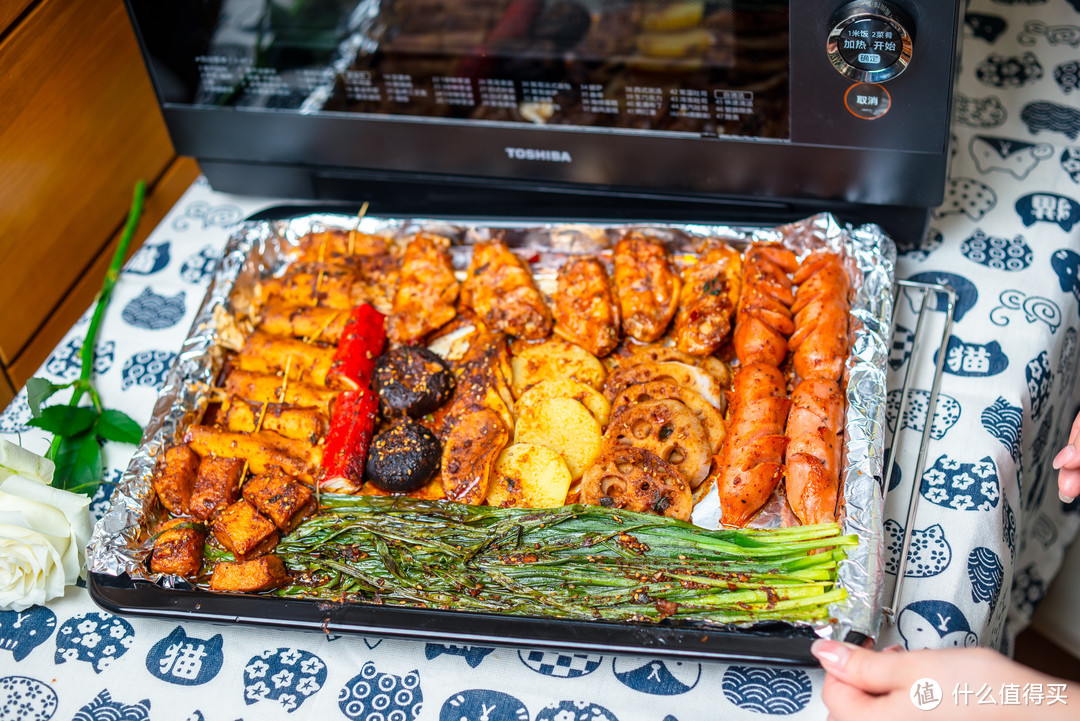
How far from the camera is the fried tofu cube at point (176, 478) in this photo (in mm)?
1771

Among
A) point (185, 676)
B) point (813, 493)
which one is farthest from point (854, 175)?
point (185, 676)

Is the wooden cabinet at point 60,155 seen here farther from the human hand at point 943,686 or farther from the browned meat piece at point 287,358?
the human hand at point 943,686

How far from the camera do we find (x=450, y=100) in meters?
2.13

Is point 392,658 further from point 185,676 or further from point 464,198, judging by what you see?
point 464,198

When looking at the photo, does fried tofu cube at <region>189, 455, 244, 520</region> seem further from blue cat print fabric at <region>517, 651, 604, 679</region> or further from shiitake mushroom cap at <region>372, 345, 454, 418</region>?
blue cat print fabric at <region>517, 651, 604, 679</region>

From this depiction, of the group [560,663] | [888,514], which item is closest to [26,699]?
[560,663]

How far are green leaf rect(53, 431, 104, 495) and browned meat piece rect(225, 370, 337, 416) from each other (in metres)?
0.30

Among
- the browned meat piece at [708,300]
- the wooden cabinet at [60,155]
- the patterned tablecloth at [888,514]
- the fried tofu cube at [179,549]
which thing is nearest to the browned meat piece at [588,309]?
the browned meat piece at [708,300]

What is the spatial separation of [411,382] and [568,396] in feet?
1.09

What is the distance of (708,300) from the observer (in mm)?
1942

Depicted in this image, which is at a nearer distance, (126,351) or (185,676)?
(185,676)

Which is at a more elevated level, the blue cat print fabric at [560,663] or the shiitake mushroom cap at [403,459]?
the shiitake mushroom cap at [403,459]

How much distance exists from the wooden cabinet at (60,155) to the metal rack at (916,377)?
208 centimetres

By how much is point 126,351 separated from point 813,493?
162 cm
